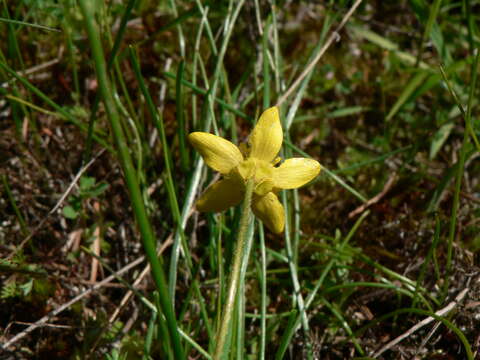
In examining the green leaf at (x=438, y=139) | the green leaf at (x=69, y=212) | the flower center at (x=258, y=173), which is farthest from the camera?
the green leaf at (x=438, y=139)

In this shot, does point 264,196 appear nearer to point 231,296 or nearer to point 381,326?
point 231,296

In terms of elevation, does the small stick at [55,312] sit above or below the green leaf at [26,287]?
below

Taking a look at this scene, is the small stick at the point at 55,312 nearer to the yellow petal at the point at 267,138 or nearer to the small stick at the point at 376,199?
the yellow petal at the point at 267,138

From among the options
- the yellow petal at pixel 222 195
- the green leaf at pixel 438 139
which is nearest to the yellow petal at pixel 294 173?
the yellow petal at pixel 222 195

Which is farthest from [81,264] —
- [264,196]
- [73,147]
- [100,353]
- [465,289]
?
[465,289]

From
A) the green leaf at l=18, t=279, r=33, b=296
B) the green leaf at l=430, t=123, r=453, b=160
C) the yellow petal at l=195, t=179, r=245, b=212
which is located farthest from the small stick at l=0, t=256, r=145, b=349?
the green leaf at l=430, t=123, r=453, b=160
